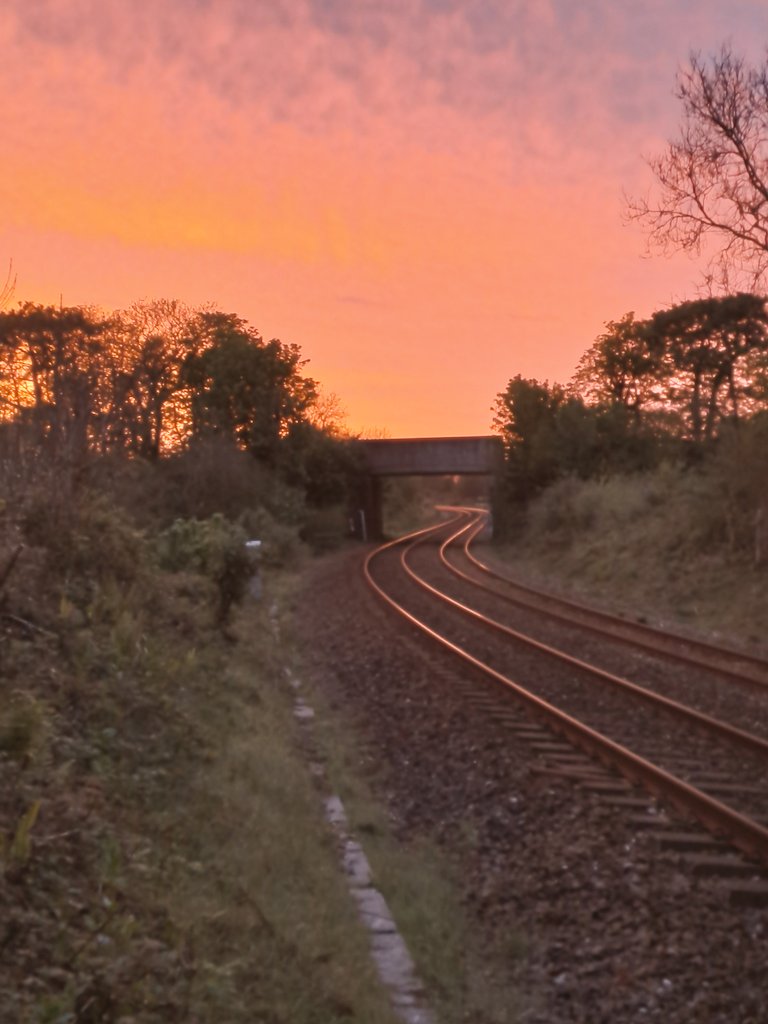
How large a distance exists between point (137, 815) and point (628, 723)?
6.75 m

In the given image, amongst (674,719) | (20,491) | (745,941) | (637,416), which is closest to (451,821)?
(745,941)

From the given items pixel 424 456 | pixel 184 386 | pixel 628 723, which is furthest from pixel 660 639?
pixel 424 456

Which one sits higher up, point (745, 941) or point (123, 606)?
point (123, 606)

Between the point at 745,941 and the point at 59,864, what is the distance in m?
3.72

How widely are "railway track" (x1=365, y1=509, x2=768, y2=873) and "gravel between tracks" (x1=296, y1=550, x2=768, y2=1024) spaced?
0.51 m

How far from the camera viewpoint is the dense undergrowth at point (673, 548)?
25.7 m

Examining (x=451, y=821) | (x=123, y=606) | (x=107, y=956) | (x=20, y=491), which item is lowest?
(x=451, y=821)

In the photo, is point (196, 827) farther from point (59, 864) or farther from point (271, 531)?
point (271, 531)

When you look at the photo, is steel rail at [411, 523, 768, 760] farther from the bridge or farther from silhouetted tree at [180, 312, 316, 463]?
the bridge

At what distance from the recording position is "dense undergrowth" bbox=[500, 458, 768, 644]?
25672 mm

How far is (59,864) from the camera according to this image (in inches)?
240

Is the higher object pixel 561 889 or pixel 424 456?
pixel 424 456

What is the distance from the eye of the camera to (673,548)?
31.9 meters

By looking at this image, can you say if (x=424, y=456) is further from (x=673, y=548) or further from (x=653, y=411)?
(x=673, y=548)
